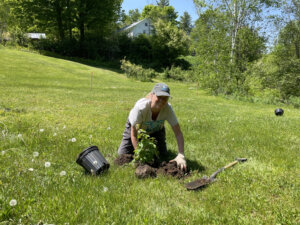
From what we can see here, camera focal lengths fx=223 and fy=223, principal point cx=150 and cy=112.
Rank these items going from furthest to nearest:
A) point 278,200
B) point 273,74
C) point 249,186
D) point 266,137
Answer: point 273,74
point 266,137
point 249,186
point 278,200

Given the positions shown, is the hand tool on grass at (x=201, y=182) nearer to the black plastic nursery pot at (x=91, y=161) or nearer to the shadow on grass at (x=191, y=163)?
the shadow on grass at (x=191, y=163)

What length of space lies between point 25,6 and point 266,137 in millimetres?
38505

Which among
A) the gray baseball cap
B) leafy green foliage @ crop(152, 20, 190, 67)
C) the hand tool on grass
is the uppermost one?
leafy green foliage @ crop(152, 20, 190, 67)

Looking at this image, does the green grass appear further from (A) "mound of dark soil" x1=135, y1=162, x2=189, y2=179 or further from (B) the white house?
(B) the white house

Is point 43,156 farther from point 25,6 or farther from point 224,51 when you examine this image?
point 25,6

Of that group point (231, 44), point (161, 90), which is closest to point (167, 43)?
point (231, 44)

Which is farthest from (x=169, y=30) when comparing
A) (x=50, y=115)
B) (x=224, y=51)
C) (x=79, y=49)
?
(x=50, y=115)

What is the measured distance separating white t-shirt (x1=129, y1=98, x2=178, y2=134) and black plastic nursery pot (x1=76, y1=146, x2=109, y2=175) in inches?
28.3

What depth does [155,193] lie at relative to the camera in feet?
9.34

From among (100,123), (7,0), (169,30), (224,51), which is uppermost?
(7,0)

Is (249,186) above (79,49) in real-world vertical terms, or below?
below

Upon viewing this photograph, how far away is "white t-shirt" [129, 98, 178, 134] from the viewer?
3.44 meters

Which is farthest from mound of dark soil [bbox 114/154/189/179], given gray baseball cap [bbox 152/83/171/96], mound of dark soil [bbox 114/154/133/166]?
gray baseball cap [bbox 152/83/171/96]

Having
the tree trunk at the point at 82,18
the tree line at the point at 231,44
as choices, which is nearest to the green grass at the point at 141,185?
the tree line at the point at 231,44
